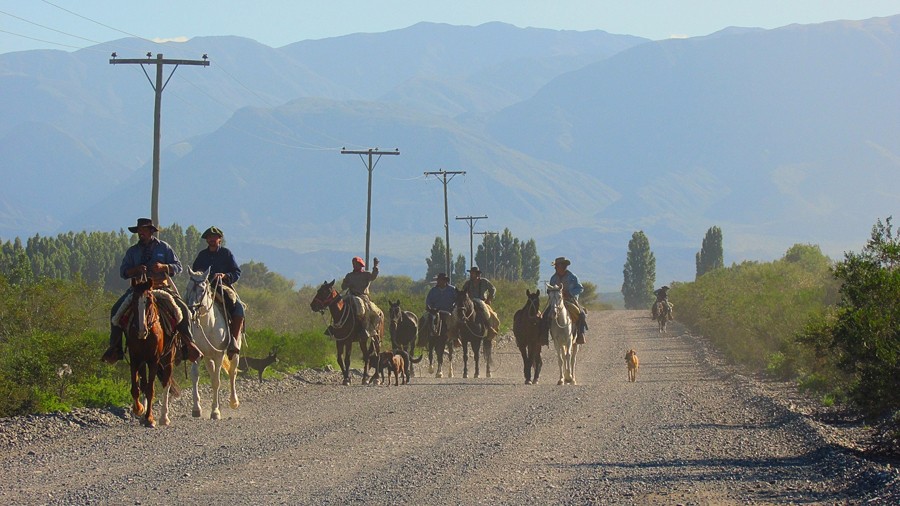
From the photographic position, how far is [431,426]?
58.9 feet

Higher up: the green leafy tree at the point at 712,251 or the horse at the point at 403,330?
the green leafy tree at the point at 712,251

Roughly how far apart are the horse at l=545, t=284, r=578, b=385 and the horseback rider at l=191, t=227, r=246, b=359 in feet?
27.3

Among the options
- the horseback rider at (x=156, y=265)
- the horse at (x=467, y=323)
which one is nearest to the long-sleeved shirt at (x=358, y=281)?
the horse at (x=467, y=323)

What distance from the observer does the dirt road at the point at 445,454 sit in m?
12.5

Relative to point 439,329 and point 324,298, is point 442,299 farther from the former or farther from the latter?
point 324,298

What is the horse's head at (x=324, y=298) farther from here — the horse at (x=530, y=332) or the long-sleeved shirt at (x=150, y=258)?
the long-sleeved shirt at (x=150, y=258)

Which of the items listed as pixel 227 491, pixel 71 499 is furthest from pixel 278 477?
pixel 71 499

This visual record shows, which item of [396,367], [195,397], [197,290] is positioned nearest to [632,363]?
[396,367]

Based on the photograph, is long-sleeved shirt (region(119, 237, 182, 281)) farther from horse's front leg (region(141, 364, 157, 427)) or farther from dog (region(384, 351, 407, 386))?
dog (region(384, 351, 407, 386))

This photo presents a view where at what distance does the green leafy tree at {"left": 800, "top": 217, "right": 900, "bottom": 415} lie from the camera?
16031 mm

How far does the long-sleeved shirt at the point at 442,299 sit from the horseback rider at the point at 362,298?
11.3ft

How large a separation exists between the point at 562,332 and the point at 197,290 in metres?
10.4

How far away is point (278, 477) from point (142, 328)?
3.99m

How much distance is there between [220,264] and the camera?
19969mm
